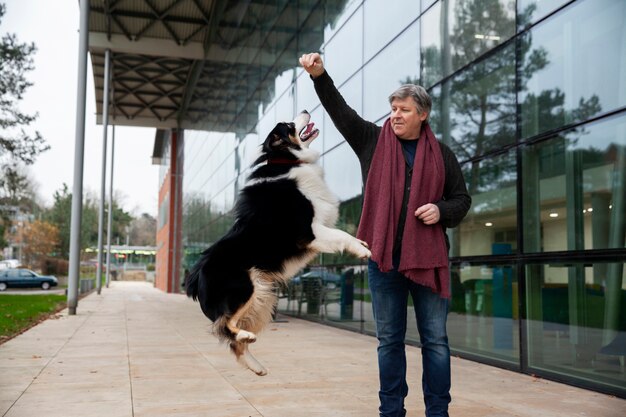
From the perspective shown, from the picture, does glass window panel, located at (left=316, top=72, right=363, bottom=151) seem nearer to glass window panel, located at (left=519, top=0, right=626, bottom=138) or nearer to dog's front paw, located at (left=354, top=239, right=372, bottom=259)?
glass window panel, located at (left=519, top=0, right=626, bottom=138)

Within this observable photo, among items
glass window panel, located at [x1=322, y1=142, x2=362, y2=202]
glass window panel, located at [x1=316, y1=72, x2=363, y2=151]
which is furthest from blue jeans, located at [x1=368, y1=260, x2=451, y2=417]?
glass window panel, located at [x1=316, y1=72, x2=363, y2=151]

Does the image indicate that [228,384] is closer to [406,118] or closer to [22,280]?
[406,118]

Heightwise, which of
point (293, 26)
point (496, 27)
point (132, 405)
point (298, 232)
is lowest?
point (132, 405)

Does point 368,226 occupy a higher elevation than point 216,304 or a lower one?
higher

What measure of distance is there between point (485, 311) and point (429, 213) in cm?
494

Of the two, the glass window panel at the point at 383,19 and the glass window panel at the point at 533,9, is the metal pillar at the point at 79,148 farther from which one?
the glass window panel at the point at 533,9

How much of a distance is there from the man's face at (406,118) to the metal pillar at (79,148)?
13.0 metres

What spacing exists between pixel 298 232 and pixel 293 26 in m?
13.2

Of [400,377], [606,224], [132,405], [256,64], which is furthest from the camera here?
[256,64]

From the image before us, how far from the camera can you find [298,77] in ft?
48.6

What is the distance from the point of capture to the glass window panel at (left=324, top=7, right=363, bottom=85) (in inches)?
469

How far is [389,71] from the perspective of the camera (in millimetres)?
10523

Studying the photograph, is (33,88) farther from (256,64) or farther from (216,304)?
(216,304)

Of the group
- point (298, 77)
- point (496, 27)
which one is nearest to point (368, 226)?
point (496, 27)
